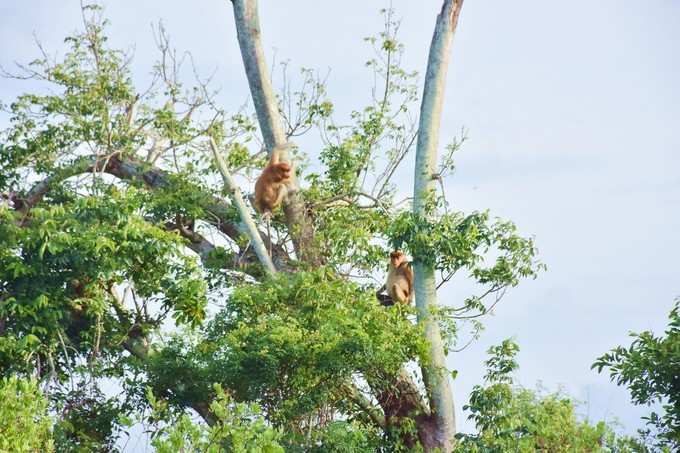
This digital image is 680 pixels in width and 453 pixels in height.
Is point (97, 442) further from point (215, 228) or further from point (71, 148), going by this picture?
point (71, 148)

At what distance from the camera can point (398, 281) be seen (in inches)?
523

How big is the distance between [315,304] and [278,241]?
3363mm

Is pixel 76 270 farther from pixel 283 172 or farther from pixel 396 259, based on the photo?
pixel 396 259

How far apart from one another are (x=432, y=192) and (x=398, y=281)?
1600 millimetres

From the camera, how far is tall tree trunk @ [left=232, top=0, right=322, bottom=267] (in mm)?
13031

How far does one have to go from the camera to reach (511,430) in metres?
9.43

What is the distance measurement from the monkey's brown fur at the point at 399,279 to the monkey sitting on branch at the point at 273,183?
185 centimetres

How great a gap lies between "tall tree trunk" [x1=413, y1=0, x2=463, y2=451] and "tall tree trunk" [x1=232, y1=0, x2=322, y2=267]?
5.35ft

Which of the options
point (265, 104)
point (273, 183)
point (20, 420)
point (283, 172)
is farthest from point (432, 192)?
point (20, 420)

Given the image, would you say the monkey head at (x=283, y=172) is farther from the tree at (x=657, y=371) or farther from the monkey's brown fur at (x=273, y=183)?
the tree at (x=657, y=371)

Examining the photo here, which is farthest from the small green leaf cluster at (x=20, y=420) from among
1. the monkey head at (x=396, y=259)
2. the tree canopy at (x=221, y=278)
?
the monkey head at (x=396, y=259)

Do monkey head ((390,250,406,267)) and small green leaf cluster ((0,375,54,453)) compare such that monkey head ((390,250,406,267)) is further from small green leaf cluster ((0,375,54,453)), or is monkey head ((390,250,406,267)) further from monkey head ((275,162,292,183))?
small green leaf cluster ((0,375,54,453))

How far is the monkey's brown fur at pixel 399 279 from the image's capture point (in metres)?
13.2

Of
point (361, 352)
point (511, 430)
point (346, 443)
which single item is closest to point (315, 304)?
point (361, 352)
